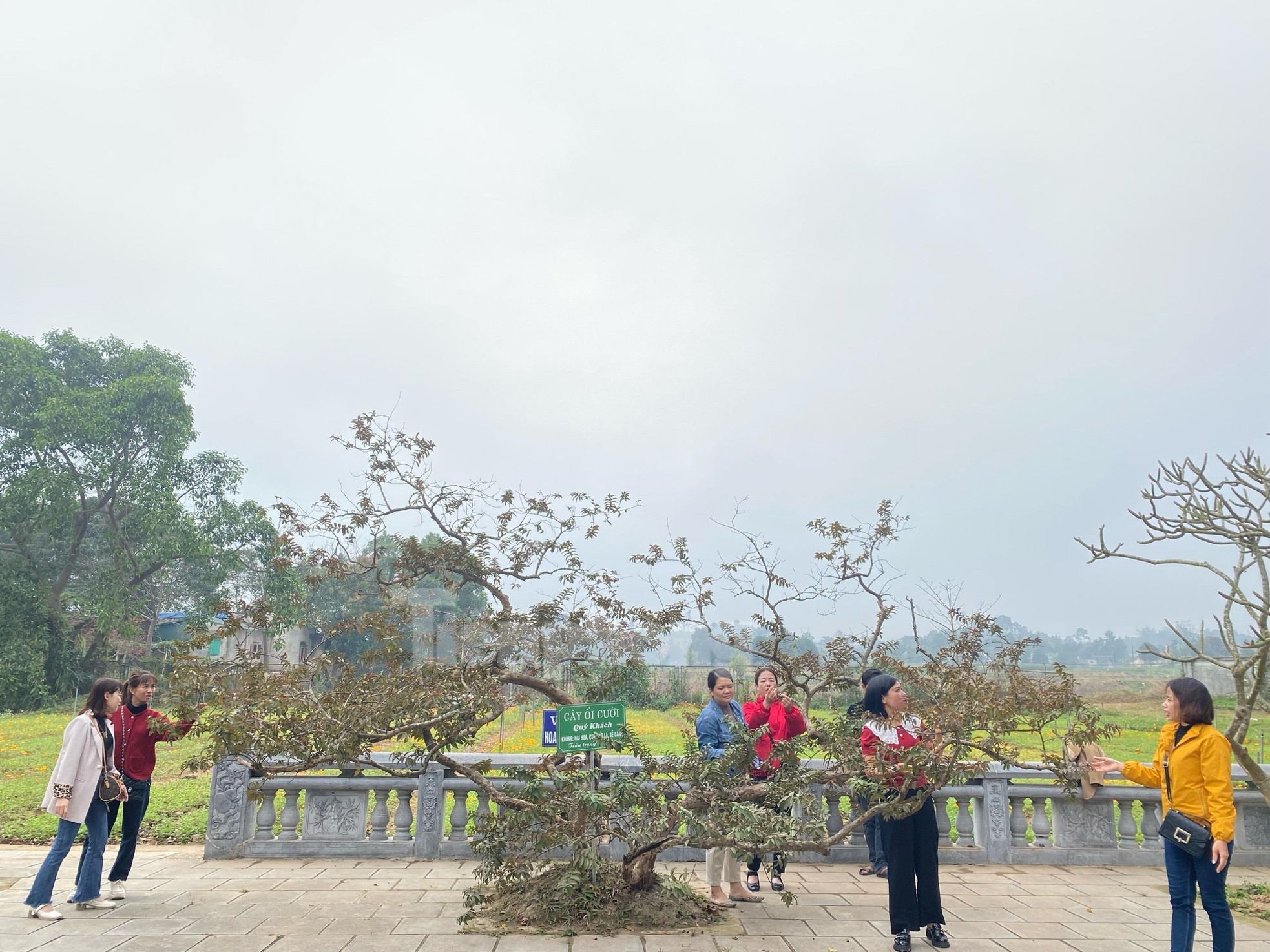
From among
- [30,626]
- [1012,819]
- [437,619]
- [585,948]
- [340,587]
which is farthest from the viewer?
[340,587]

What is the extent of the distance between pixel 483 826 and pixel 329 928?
1.05m

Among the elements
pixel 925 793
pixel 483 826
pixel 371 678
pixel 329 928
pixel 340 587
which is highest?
pixel 340 587

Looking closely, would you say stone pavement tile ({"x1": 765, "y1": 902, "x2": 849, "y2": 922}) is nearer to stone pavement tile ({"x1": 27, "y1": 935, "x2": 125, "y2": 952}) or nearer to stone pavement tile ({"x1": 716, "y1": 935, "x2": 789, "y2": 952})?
stone pavement tile ({"x1": 716, "y1": 935, "x2": 789, "y2": 952})

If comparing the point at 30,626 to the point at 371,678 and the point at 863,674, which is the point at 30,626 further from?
the point at 863,674

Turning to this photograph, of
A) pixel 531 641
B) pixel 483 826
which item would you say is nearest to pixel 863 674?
pixel 531 641

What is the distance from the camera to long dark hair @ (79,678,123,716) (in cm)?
540

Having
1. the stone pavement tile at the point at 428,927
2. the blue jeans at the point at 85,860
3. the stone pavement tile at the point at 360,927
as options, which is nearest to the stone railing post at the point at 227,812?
the blue jeans at the point at 85,860

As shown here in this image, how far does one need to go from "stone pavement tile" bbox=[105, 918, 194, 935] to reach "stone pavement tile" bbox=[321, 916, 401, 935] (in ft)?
2.91

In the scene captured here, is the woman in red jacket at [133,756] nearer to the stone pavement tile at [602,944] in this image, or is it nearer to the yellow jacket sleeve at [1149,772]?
Result: the stone pavement tile at [602,944]

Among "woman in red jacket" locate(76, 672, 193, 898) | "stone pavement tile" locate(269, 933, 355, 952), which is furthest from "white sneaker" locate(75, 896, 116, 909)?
"stone pavement tile" locate(269, 933, 355, 952)

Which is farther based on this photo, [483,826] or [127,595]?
[127,595]

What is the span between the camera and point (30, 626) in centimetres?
2473

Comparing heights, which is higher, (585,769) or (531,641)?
(531,641)

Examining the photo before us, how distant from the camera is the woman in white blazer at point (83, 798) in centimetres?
515
